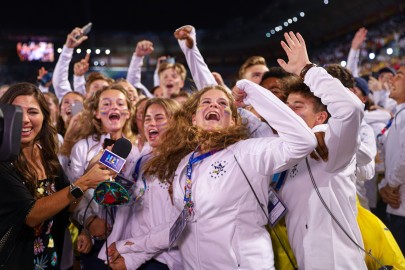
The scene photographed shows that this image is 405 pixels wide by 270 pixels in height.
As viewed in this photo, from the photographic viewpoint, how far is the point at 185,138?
114 inches

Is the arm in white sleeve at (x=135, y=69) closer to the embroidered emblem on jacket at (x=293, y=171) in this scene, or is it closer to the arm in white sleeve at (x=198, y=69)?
the arm in white sleeve at (x=198, y=69)

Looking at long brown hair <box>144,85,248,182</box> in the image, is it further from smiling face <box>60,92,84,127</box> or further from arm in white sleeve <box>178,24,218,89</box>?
smiling face <box>60,92,84,127</box>

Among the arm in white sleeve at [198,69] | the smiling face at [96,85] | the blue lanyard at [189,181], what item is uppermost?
the smiling face at [96,85]

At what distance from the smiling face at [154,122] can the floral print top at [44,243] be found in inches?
39.2

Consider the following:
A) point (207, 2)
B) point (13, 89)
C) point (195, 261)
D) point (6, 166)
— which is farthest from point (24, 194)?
point (207, 2)

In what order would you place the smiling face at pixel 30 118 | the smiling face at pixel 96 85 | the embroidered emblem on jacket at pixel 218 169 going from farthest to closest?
the smiling face at pixel 96 85, the smiling face at pixel 30 118, the embroidered emblem on jacket at pixel 218 169

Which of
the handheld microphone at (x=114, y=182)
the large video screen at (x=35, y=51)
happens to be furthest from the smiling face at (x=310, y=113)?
the large video screen at (x=35, y=51)

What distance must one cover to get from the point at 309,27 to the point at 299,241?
963 inches

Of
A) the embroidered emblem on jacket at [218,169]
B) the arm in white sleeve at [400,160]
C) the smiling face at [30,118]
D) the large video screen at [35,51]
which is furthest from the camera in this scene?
the large video screen at [35,51]

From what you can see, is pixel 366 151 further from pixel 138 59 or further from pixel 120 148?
pixel 138 59

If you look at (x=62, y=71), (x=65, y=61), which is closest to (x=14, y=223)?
(x=65, y=61)

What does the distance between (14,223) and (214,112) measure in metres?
1.26

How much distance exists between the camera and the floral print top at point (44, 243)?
2682 mm

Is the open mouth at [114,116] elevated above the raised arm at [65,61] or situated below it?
below
